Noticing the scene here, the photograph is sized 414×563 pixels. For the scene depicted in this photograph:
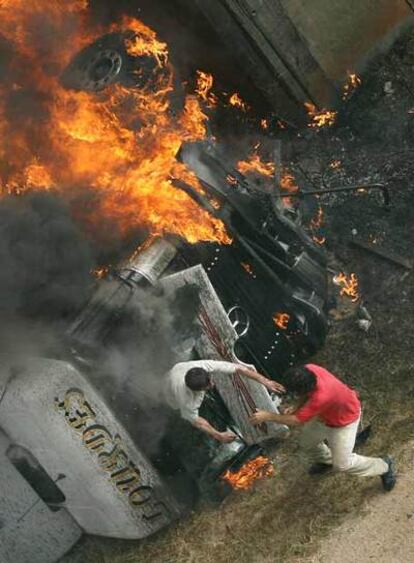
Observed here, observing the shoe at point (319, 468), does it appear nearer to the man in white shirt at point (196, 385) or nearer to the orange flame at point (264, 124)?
the man in white shirt at point (196, 385)

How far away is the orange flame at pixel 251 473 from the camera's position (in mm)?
7383

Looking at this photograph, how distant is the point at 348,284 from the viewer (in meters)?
8.88

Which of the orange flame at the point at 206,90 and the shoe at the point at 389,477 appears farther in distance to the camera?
the orange flame at the point at 206,90

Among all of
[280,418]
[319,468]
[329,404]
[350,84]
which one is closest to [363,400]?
[319,468]

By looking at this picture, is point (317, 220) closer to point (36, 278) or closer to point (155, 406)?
point (155, 406)

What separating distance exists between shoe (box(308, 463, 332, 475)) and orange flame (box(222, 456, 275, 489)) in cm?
51

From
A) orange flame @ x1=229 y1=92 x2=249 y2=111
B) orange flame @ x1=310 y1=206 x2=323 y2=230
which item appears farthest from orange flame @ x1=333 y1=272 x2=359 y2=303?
orange flame @ x1=229 y1=92 x2=249 y2=111

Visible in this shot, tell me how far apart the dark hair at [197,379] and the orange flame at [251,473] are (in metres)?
1.51

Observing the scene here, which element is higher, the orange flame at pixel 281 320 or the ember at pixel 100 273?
the ember at pixel 100 273

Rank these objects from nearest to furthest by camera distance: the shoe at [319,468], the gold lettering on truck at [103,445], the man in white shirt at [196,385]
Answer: the man in white shirt at [196,385] → the gold lettering on truck at [103,445] → the shoe at [319,468]

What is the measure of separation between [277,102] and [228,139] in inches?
41.7

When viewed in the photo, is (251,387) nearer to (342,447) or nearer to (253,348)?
(253,348)

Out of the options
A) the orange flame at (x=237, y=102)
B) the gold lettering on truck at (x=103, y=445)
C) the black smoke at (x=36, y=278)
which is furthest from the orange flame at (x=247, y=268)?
the orange flame at (x=237, y=102)

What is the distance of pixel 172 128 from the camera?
962 centimetres
